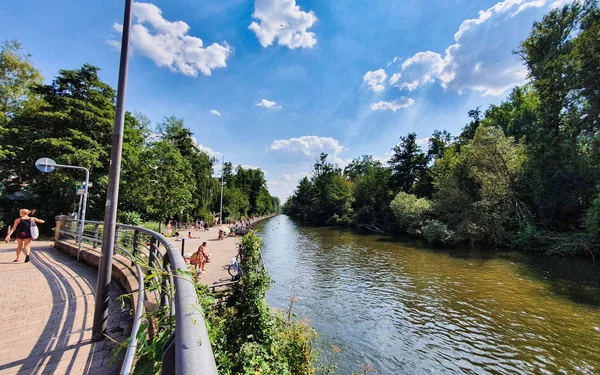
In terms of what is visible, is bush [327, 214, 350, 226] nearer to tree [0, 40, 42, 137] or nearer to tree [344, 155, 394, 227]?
tree [344, 155, 394, 227]

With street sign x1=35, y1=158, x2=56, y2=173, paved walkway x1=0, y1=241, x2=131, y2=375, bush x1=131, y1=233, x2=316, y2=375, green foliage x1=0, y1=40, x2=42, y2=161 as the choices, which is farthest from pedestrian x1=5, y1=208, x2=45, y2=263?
green foliage x1=0, y1=40, x2=42, y2=161

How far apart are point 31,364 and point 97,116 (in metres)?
22.2

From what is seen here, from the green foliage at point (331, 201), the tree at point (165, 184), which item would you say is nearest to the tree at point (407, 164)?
the green foliage at point (331, 201)

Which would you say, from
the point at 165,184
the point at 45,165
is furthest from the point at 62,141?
the point at 45,165

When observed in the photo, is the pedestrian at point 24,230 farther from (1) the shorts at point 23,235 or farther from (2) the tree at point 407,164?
(2) the tree at point 407,164

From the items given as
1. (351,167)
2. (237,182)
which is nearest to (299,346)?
(237,182)

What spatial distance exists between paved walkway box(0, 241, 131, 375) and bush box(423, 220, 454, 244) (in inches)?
1045

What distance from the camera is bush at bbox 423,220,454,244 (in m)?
24.7

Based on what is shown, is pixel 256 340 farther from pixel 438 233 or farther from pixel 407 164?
pixel 407 164

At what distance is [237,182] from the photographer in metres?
71.6

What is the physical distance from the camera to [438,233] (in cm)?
2497

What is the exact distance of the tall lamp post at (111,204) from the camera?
3338 millimetres

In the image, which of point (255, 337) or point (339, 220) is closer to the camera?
point (255, 337)

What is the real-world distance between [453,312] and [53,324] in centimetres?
1214
